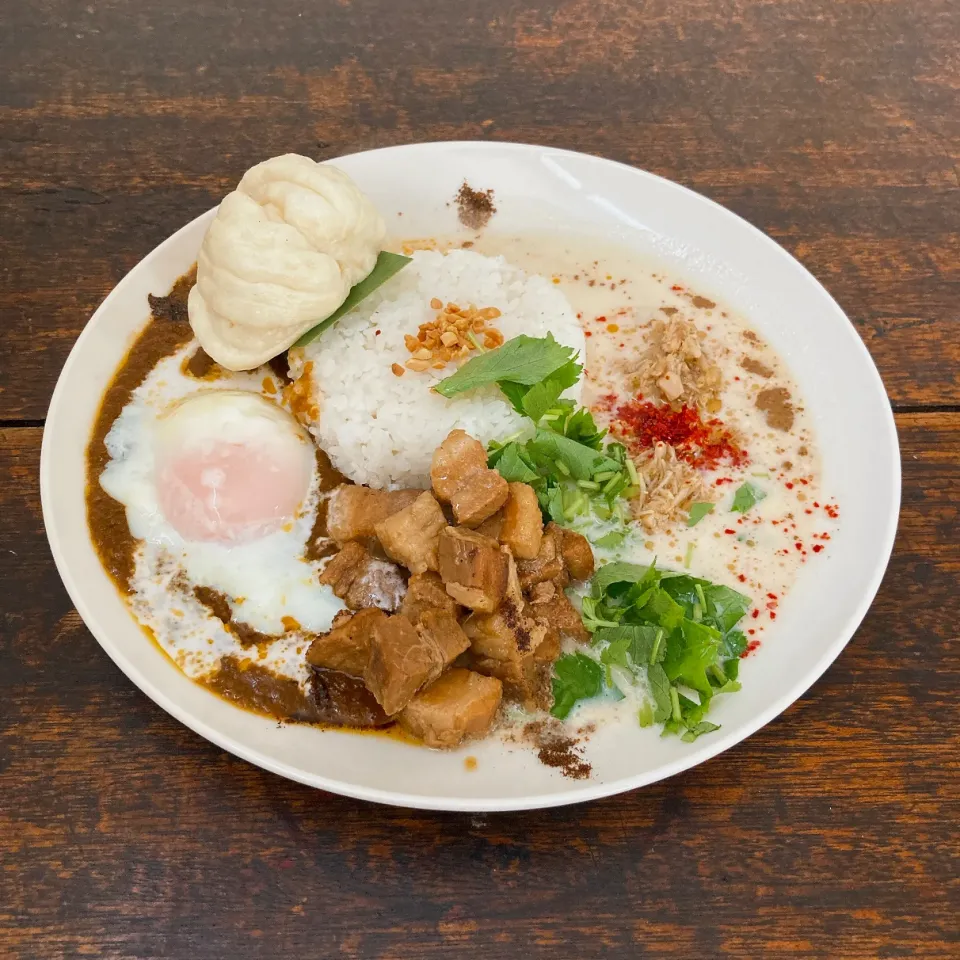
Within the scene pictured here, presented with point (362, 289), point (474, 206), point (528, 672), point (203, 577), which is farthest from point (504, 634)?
point (474, 206)

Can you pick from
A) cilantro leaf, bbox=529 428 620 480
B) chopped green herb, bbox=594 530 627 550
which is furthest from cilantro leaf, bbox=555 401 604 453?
chopped green herb, bbox=594 530 627 550

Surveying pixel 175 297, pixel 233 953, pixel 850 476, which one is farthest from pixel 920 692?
pixel 175 297

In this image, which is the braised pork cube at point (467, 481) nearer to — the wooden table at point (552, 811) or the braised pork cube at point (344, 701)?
the braised pork cube at point (344, 701)

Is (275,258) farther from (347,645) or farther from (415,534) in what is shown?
(347,645)

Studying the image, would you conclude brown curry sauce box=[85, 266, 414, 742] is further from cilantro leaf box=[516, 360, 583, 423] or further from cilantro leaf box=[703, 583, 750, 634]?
cilantro leaf box=[703, 583, 750, 634]

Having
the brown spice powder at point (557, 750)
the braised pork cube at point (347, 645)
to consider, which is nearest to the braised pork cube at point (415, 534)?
the braised pork cube at point (347, 645)

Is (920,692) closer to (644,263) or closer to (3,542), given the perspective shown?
(644,263)
